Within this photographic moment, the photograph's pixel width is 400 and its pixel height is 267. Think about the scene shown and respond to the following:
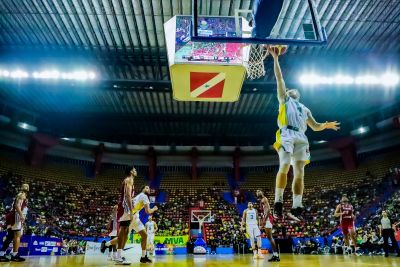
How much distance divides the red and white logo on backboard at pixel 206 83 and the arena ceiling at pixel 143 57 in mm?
6747

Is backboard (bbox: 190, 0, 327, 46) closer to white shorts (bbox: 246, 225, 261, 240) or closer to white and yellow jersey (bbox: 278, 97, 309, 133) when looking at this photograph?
white and yellow jersey (bbox: 278, 97, 309, 133)

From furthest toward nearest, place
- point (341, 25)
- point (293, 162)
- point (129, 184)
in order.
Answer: point (341, 25) < point (129, 184) < point (293, 162)

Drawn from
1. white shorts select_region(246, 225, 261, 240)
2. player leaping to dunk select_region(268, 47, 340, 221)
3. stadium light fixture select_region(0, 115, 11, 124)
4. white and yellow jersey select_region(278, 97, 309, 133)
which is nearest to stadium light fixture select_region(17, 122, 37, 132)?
stadium light fixture select_region(0, 115, 11, 124)

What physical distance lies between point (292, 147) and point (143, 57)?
41.3ft

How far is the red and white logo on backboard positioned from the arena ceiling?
675 centimetres

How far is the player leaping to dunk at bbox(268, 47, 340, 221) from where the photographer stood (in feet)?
14.3

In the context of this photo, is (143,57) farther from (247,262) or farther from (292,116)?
(292,116)

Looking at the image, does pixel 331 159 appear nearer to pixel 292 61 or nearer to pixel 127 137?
pixel 292 61

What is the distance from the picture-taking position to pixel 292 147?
4.47 metres

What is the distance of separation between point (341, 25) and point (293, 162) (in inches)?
435

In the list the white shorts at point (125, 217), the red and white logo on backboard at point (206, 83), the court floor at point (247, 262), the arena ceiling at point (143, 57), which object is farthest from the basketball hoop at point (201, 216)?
the red and white logo on backboard at point (206, 83)

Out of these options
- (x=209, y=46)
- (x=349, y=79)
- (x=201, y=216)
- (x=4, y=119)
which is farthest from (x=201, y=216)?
(x=209, y=46)

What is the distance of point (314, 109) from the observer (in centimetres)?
2266

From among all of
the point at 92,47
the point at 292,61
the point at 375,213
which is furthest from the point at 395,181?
the point at 92,47
